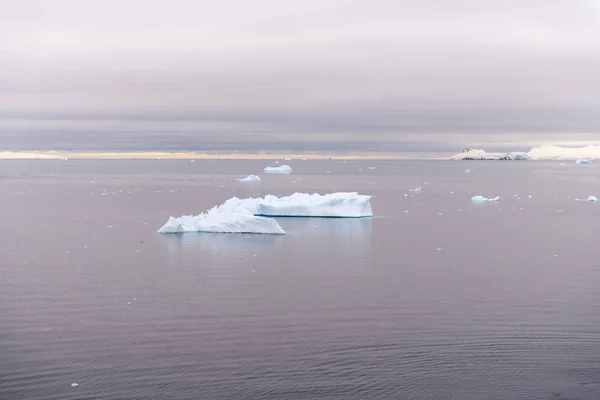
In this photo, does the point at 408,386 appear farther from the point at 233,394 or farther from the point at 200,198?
the point at 200,198

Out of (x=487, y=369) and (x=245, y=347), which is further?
(x=245, y=347)

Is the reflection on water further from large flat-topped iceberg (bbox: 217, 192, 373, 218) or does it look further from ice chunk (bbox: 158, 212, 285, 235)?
large flat-topped iceberg (bbox: 217, 192, 373, 218)

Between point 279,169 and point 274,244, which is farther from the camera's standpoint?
point 279,169

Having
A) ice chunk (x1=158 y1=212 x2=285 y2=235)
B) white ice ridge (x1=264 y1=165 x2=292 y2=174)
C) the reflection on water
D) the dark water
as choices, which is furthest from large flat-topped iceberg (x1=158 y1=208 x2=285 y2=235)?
white ice ridge (x1=264 y1=165 x2=292 y2=174)

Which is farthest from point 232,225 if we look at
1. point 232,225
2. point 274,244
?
point 274,244

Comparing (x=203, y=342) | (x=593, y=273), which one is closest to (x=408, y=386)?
(x=203, y=342)

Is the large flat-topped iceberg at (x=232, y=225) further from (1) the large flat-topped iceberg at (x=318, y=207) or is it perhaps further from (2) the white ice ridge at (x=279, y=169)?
(2) the white ice ridge at (x=279, y=169)

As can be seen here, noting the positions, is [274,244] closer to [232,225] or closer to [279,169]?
[232,225]

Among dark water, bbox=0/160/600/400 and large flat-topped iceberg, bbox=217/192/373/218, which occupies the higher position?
large flat-topped iceberg, bbox=217/192/373/218

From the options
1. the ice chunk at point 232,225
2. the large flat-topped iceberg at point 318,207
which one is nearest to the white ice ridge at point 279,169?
the large flat-topped iceberg at point 318,207
